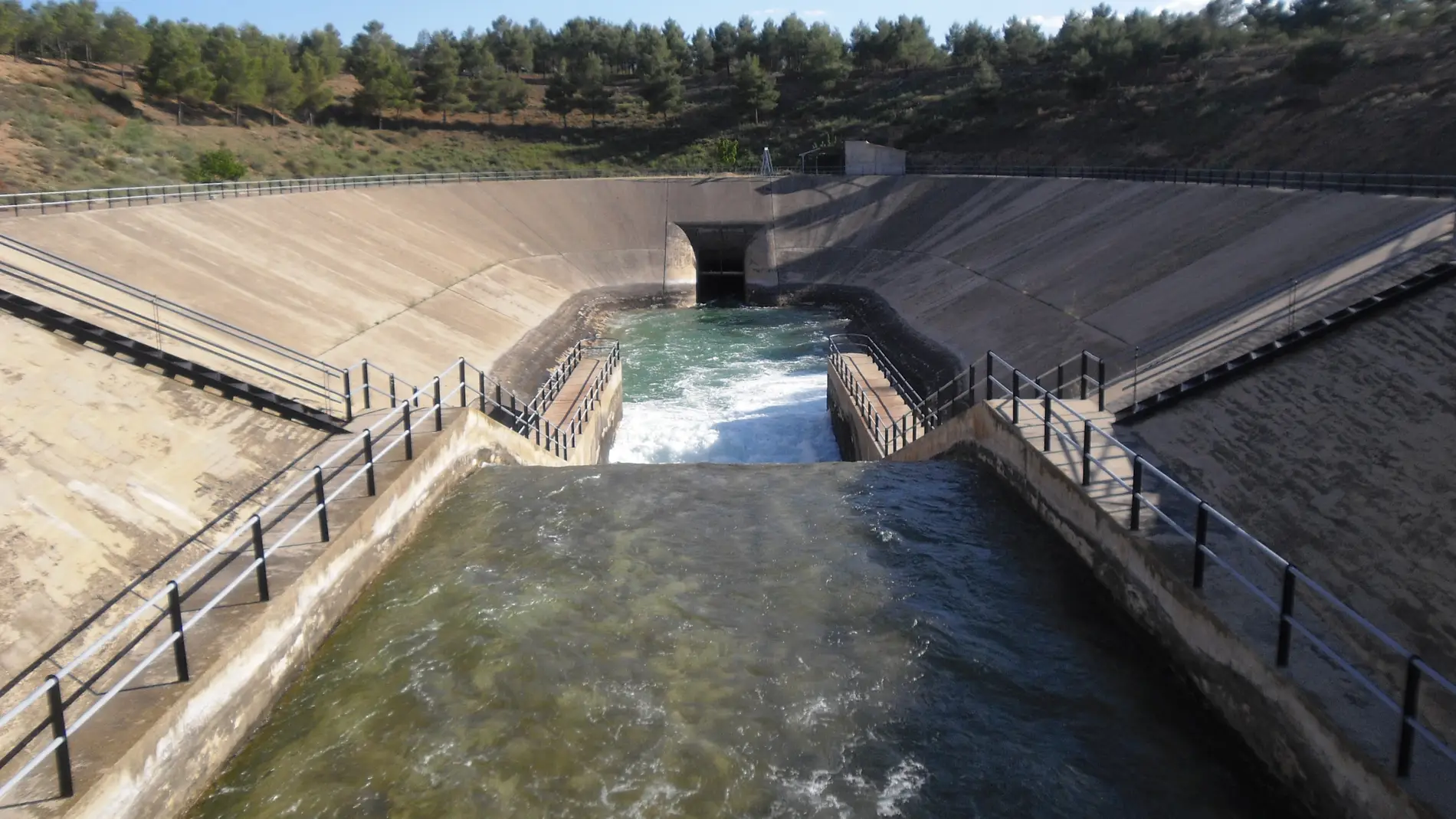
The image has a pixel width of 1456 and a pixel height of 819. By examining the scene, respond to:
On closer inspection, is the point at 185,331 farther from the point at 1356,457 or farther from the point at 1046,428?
the point at 1356,457

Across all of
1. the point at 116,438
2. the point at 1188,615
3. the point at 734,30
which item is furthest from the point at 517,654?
the point at 734,30

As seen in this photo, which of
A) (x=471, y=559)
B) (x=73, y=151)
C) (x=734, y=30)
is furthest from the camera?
(x=734, y=30)

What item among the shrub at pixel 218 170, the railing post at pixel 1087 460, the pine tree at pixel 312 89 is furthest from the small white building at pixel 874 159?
the railing post at pixel 1087 460

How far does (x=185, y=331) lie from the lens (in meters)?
→ 20.4

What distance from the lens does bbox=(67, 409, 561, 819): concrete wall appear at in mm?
6391

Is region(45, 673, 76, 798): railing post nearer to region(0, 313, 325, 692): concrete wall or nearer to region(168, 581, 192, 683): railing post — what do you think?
region(168, 581, 192, 683): railing post

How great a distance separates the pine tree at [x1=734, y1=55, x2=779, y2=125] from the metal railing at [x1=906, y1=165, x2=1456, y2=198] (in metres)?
31.2

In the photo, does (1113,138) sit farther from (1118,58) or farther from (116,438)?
(116,438)

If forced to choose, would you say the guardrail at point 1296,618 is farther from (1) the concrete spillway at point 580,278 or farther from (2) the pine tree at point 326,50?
(2) the pine tree at point 326,50

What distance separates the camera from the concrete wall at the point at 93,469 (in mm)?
11008

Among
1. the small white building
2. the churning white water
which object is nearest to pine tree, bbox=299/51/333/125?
the small white building

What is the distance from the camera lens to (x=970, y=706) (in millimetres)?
8039

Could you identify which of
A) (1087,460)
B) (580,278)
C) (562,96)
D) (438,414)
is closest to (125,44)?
(562,96)

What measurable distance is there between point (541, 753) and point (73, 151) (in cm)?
6358
